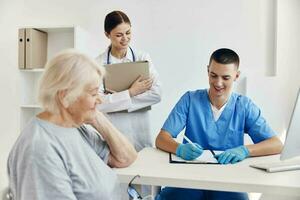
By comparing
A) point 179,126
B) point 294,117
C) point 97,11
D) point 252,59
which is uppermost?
point 97,11

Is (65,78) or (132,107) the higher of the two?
(65,78)

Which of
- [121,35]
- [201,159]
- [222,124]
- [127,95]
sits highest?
[121,35]

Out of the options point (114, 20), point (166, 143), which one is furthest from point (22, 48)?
point (166, 143)

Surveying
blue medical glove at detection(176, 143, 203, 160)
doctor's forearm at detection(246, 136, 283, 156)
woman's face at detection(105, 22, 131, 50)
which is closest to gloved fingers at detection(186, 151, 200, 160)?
blue medical glove at detection(176, 143, 203, 160)

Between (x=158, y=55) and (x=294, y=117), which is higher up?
(x=158, y=55)

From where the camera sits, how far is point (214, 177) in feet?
3.59

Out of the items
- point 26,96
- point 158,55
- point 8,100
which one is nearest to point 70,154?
point 158,55

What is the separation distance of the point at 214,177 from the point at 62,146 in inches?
20.6

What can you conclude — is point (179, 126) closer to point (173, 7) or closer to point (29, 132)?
point (29, 132)

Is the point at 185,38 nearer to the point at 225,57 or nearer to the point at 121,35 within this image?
the point at 121,35

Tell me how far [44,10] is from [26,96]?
761 millimetres

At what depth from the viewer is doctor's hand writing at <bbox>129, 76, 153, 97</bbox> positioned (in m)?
1.76

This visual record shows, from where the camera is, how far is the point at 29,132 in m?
0.88

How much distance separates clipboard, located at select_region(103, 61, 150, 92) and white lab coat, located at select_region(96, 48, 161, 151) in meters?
0.05
